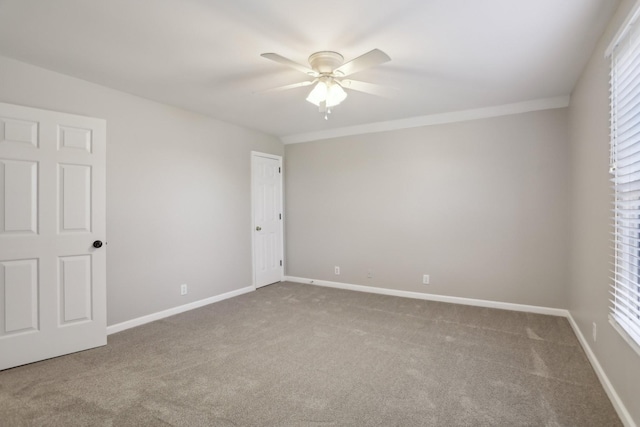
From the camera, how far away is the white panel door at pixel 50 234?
2.53 meters

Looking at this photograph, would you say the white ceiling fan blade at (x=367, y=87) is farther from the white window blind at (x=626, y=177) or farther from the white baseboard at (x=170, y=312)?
the white baseboard at (x=170, y=312)

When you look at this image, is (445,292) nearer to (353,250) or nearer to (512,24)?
(353,250)

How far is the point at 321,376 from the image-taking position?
2406 millimetres

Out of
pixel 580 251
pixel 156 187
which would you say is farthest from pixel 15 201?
pixel 580 251

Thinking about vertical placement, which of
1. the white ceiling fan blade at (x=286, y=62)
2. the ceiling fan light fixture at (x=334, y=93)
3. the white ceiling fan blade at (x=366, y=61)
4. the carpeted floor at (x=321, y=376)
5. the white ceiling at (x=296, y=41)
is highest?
the white ceiling at (x=296, y=41)

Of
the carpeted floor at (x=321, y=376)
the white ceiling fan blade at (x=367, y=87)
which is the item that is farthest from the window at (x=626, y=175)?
the white ceiling fan blade at (x=367, y=87)

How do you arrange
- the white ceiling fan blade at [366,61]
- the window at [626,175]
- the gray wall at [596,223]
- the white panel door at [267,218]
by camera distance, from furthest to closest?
the white panel door at [267,218] → the white ceiling fan blade at [366,61] → the gray wall at [596,223] → the window at [626,175]

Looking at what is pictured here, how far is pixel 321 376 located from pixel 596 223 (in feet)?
7.94

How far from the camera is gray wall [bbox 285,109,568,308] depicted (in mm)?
3725

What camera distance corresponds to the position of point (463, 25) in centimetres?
215

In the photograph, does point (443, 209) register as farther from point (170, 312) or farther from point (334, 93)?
point (170, 312)

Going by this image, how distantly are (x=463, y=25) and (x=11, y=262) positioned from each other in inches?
150

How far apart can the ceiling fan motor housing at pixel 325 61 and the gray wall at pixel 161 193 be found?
6.97 feet

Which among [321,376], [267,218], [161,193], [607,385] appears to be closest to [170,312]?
[161,193]
